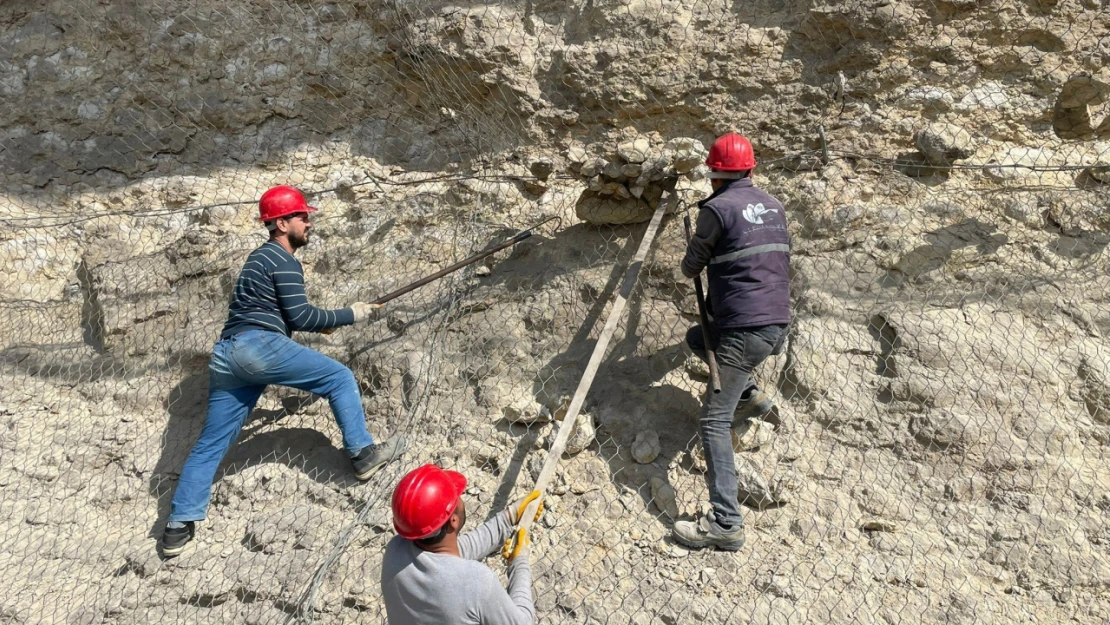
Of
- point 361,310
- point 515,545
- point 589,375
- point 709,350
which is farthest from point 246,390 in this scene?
point 709,350

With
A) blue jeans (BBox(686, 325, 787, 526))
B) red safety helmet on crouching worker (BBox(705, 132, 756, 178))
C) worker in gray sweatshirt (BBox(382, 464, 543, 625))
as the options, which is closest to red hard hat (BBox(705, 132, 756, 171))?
red safety helmet on crouching worker (BBox(705, 132, 756, 178))

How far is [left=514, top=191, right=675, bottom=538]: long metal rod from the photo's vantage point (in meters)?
2.96

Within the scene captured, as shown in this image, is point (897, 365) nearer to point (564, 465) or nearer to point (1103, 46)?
point (564, 465)

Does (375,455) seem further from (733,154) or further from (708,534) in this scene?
(733,154)

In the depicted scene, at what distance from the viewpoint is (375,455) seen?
12.1 feet

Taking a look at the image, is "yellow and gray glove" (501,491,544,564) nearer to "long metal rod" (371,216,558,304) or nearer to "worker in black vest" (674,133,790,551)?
"worker in black vest" (674,133,790,551)

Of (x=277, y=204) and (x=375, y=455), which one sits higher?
(x=277, y=204)

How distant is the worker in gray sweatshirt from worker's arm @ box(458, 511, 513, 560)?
17 centimetres

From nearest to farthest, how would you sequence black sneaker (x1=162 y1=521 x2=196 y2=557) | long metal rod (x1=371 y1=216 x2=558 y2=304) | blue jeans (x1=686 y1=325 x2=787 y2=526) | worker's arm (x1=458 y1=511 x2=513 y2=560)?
worker's arm (x1=458 y1=511 x2=513 y2=560)
blue jeans (x1=686 y1=325 x2=787 y2=526)
black sneaker (x1=162 y1=521 x2=196 y2=557)
long metal rod (x1=371 y1=216 x2=558 y2=304)

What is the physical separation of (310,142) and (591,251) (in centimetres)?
257

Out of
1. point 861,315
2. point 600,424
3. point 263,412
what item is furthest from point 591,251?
point 263,412

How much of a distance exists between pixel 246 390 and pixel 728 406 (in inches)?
91.9

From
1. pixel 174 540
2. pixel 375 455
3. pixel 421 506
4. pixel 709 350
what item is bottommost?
pixel 174 540

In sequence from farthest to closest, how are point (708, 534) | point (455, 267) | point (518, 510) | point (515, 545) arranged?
point (455, 267)
point (708, 534)
point (518, 510)
point (515, 545)
